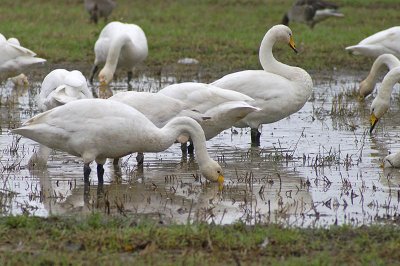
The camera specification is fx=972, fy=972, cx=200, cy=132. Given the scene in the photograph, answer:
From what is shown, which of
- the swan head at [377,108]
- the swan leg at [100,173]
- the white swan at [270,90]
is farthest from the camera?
the swan head at [377,108]

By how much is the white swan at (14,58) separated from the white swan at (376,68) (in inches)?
175

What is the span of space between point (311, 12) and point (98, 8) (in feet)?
17.0

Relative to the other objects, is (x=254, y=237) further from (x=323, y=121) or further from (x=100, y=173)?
(x=323, y=121)

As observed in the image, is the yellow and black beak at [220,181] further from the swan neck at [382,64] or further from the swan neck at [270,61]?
the swan neck at [382,64]

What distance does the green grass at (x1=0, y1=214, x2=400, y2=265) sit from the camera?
5.54 metres

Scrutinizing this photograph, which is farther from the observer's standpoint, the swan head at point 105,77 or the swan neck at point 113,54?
the swan neck at point 113,54

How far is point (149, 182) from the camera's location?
27.2ft

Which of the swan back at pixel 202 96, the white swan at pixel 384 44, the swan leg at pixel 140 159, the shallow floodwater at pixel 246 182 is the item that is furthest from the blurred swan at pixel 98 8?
the swan leg at pixel 140 159

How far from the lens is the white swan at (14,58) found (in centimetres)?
1334

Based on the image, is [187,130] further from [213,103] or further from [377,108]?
[377,108]

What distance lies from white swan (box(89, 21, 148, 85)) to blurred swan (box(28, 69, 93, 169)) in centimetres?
442

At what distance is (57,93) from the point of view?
9766mm

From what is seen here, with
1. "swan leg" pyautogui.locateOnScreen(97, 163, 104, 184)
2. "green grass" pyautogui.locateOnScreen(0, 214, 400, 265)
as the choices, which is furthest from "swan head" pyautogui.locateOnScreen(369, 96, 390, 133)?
"green grass" pyautogui.locateOnScreen(0, 214, 400, 265)

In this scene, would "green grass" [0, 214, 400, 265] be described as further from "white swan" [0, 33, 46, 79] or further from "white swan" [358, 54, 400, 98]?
"white swan" [0, 33, 46, 79]
